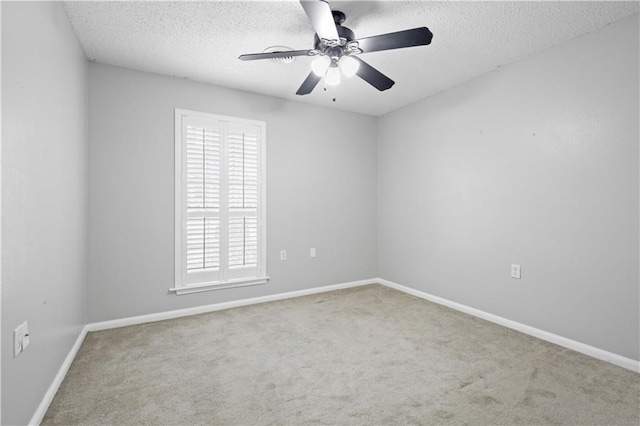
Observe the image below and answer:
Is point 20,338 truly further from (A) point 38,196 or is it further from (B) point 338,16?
(B) point 338,16

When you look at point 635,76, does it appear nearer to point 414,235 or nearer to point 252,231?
point 414,235

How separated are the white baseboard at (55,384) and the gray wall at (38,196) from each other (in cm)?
5

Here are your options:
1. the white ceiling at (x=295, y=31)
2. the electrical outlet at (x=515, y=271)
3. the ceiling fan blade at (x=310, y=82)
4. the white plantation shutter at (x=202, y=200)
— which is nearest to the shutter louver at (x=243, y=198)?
the white plantation shutter at (x=202, y=200)

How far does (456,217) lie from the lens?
3555 millimetres

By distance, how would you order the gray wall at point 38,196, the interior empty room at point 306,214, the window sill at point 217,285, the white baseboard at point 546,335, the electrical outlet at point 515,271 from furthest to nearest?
the window sill at point 217,285 < the electrical outlet at point 515,271 < the white baseboard at point 546,335 < the interior empty room at point 306,214 < the gray wall at point 38,196

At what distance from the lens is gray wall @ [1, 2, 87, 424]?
4.50 ft

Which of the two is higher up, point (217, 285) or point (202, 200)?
point (202, 200)

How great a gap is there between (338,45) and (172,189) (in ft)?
7.21

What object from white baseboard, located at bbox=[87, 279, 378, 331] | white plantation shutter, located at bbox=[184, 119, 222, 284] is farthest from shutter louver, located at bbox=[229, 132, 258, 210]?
white baseboard, located at bbox=[87, 279, 378, 331]

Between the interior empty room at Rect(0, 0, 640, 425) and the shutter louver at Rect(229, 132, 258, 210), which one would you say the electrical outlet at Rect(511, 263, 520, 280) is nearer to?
the interior empty room at Rect(0, 0, 640, 425)

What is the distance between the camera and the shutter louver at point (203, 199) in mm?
3363

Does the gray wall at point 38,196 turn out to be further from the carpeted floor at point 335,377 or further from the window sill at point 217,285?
the window sill at point 217,285

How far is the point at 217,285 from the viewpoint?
11.4ft

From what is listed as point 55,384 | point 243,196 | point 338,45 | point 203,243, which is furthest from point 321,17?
point 55,384
